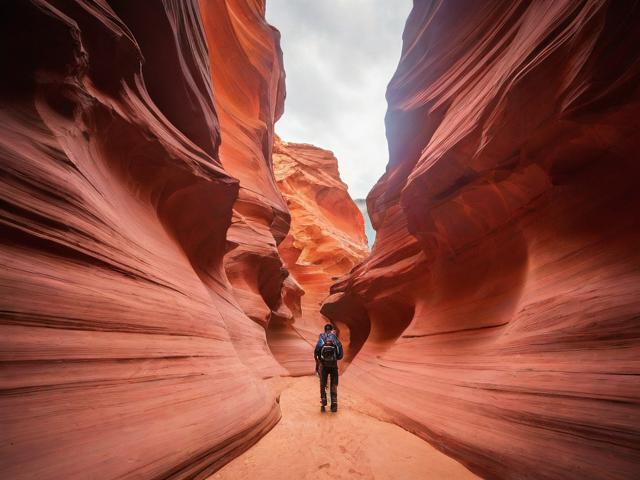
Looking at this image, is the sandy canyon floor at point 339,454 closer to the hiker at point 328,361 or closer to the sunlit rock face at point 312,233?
the hiker at point 328,361

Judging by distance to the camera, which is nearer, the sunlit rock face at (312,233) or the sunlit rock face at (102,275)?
the sunlit rock face at (102,275)

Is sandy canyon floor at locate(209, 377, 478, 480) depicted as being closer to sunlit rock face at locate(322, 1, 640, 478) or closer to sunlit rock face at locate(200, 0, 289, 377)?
sunlit rock face at locate(322, 1, 640, 478)

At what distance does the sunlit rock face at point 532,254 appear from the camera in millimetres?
2225

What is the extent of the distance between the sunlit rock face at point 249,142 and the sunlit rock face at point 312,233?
11.4 ft

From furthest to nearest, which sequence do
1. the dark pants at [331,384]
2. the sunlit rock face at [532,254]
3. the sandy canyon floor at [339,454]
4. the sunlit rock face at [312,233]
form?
the sunlit rock face at [312,233] < the dark pants at [331,384] < the sandy canyon floor at [339,454] < the sunlit rock face at [532,254]

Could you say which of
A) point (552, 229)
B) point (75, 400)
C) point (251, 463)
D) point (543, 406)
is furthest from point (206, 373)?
point (552, 229)

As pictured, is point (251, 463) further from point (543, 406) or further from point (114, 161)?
point (114, 161)

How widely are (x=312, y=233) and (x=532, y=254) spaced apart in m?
19.6

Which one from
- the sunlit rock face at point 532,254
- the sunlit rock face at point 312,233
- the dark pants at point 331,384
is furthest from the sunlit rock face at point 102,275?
the sunlit rock face at point 312,233

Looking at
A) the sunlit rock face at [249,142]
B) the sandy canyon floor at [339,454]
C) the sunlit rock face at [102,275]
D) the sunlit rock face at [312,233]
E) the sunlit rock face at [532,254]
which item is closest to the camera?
the sunlit rock face at [102,275]

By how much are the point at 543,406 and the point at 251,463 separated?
2.43m

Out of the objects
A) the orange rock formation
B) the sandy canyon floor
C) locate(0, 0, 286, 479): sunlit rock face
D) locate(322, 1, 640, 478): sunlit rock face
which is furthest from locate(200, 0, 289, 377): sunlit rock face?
locate(322, 1, 640, 478): sunlit rock face

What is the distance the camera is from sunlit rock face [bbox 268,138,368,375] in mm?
16531

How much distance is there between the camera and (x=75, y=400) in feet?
5.58
